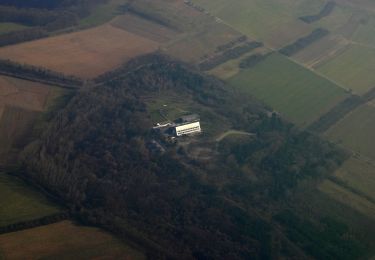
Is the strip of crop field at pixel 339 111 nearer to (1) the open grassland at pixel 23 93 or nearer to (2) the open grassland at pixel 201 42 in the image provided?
(2) the open grassland at pixel 201 42

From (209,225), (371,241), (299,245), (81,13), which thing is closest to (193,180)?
(209,225)

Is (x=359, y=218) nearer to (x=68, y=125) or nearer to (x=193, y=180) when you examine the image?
(x=193, y=180)

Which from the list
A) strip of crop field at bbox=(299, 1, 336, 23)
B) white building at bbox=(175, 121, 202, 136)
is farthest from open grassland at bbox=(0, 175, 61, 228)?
strip of crop field at bbox=(299, 1, 336, 23)

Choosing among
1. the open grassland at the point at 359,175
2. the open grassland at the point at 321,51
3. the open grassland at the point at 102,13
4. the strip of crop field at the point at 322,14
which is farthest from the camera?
the strip of crop field at the point at 322,14

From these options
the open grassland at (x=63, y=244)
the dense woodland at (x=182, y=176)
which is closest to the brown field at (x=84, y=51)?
the dense woodland at (x=182, y=176)

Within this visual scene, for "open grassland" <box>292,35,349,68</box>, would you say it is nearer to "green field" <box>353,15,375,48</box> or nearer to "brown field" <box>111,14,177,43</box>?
"green field" <box>353,15,375,48</box>
